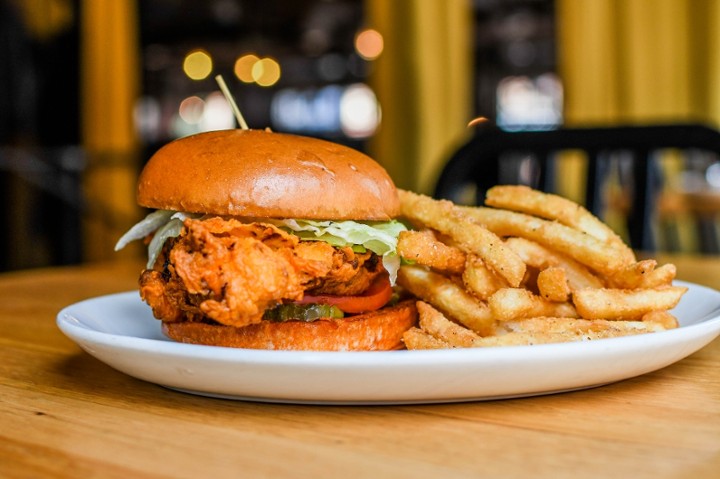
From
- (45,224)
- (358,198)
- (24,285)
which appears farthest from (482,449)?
(45,224)

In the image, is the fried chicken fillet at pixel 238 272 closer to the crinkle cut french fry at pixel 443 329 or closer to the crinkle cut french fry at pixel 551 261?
the crinkle cut french fry at pixel 443 329

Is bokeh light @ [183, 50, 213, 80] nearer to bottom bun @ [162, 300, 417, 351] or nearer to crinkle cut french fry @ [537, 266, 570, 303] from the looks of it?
bottom bun @ [162, 300, 417, 351]

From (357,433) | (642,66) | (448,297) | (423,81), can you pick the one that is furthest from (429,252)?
(423,81)

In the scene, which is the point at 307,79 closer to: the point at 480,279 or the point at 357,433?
the point at 480,279

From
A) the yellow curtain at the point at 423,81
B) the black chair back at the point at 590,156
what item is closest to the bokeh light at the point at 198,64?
the yellow curtain at the point at 423,81

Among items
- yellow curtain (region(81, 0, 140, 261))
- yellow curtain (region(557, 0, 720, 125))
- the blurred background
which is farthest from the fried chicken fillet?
yellow curtain (region(81, 0, 140, 261))
